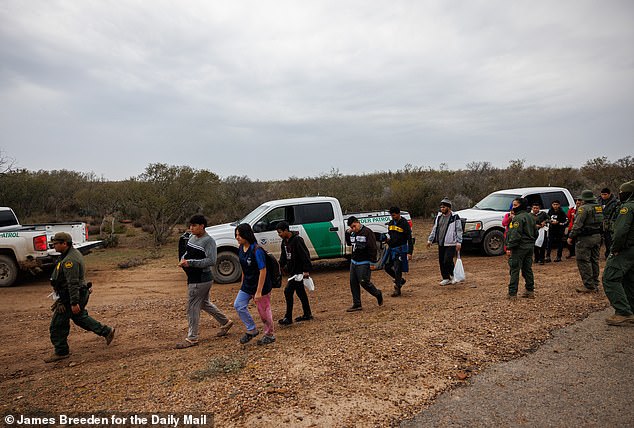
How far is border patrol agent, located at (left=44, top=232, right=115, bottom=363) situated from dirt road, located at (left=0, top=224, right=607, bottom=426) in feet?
1.06

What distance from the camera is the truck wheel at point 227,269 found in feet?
32.7

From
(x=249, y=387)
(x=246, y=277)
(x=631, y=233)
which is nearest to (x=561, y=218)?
(x=631, y=233)

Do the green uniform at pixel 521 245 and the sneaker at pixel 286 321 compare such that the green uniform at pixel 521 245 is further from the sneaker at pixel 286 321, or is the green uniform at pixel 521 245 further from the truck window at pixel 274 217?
the truck window at pixel 274 217

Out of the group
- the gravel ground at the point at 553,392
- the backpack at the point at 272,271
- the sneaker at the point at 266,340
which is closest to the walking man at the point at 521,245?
the gravel ground at the point at 553,392

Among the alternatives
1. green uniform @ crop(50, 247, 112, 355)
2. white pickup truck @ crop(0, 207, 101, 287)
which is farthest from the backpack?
white pickup truck @ crop(0, 207, 101, 287)

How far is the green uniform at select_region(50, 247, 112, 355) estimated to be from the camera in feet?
17.3

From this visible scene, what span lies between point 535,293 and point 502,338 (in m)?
2.78

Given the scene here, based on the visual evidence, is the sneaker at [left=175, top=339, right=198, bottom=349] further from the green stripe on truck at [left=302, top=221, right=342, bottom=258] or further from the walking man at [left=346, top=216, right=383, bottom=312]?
the green stripe on truck at [left=302, top=221, right=342, bottom=258]

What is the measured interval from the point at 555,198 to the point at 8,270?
15.0 m

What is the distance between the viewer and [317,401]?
12.5 feet

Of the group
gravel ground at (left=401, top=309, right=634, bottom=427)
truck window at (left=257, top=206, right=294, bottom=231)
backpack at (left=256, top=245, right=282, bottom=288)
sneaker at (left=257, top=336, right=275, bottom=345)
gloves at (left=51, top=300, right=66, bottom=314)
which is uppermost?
truck window at (left=257, top=206, right=294, bottom=231)

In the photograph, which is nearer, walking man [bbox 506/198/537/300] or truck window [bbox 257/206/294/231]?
walking man [bbox 506/198/537/300]

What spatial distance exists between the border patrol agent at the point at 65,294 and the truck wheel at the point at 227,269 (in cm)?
446

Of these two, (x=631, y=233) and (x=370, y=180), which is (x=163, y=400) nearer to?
(x=631, y=233)
